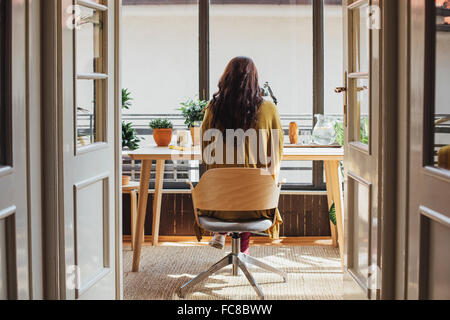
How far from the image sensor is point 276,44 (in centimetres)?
461

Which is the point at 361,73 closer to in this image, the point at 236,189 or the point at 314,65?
the point at 236,189

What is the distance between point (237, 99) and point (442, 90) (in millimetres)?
1594

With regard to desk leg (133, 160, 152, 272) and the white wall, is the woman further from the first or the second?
the white wall

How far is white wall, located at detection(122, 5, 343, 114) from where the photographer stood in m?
4.59

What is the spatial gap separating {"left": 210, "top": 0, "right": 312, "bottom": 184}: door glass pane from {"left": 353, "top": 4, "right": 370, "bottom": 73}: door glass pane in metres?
1.96

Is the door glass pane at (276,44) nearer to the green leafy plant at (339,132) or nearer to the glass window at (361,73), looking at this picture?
the green leafy plant at (339,132)

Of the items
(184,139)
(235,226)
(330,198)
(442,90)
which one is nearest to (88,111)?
(235,226)

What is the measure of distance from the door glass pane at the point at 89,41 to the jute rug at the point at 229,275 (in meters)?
1.42

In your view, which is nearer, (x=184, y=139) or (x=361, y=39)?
(x=361, y=39)

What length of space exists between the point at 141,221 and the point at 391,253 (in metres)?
2.02

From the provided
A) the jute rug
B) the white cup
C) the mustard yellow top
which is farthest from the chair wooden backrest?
the white cup

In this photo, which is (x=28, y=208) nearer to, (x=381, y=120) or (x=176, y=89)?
(x=381, y=120)

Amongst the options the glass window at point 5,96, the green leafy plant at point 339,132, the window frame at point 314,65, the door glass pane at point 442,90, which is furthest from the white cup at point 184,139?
the door glass pane at point 442,90

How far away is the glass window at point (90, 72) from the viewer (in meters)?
2.34
